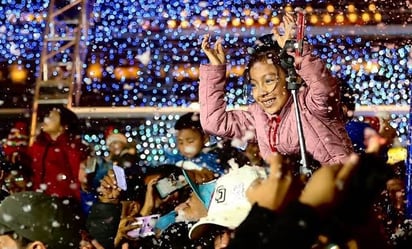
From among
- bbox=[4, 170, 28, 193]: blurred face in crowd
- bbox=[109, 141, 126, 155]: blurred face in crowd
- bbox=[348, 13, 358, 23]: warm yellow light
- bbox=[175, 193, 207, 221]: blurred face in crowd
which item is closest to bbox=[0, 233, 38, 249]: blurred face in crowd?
bbox=[175, 193, 207, 221]: blurred face in crowd

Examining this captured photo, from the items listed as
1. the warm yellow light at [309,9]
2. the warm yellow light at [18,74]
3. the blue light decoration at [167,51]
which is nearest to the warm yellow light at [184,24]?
the blue light decoration at [167,51]

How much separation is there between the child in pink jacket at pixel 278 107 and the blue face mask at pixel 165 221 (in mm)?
421

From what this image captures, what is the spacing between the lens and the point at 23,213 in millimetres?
2234

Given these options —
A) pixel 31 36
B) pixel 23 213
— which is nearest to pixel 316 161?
pixel 23 213

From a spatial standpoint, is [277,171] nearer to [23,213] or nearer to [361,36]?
[23,213]

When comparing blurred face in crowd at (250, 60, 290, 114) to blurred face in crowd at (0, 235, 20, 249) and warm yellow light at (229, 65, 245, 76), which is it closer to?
blurred face in crowd at (0, 235, 20, 249)

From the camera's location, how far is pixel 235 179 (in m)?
2.72

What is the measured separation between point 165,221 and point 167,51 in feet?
10.3

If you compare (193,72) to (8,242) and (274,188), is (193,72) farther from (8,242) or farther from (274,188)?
(274,188)

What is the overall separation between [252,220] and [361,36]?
487 cm

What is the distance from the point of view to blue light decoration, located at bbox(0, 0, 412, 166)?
238 inches

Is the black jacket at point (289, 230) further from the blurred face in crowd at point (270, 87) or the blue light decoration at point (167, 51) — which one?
the blue light decoration at point (167, 51)

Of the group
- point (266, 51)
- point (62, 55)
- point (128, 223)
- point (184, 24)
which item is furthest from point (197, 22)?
point (266, 51)

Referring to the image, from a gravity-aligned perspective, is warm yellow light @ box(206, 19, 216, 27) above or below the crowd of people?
above
